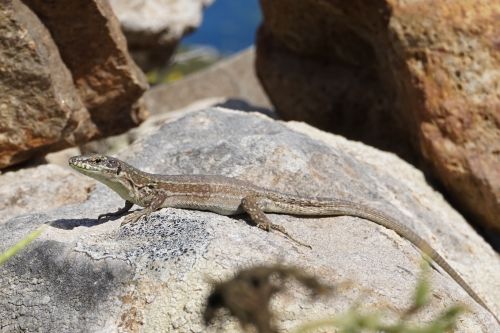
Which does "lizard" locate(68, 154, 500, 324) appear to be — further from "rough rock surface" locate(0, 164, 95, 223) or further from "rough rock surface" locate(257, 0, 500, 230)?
"rough rock surface" locate(257, 0, 500, 230)

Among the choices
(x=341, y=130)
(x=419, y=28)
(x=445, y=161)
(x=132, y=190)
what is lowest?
(x=341, y=130)

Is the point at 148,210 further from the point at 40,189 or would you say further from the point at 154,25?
the point at 154,25

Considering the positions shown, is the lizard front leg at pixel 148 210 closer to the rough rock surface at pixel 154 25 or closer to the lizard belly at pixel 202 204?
the lizard belly at pixel 202 204

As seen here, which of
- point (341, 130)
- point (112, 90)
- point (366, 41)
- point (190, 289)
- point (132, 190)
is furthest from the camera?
point (341, 130)

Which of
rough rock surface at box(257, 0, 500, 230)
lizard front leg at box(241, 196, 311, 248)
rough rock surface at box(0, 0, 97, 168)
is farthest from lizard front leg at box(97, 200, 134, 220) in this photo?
rough rock surface at box(257, 0, 500, 230)

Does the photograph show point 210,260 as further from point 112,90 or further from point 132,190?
point 112,90

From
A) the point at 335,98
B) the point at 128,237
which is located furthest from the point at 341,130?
the point at 128,237

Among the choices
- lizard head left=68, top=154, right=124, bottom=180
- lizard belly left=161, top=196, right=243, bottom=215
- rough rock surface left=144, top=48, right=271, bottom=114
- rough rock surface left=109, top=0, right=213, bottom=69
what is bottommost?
rough rock surface left=144, top=48, right=271, bottom=114
